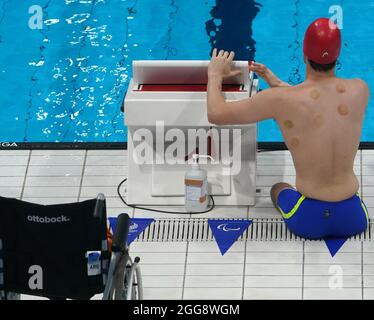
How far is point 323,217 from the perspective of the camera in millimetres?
5754

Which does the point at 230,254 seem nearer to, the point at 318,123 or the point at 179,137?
the point at 179,137

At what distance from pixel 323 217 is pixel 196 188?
0.69m

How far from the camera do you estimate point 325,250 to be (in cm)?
582

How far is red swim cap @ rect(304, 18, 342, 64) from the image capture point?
5492 mm

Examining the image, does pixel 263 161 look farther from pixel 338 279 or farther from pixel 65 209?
pixel 65 209

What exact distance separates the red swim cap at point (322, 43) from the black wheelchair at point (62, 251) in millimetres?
1260

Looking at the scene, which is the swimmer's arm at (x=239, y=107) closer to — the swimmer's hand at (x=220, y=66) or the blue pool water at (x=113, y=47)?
the swimmer's hand at (x=220, y=66)

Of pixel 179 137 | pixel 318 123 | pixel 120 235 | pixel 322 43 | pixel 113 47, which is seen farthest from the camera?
pixel 113 47

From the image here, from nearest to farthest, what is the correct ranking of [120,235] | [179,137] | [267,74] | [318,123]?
[120,235]
[318,123]
[267,74]
[179,137]

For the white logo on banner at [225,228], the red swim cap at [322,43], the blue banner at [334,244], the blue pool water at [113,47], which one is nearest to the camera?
the red swim cap at [322,43]

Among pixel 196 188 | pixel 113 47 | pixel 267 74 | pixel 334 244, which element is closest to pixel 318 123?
pixel 267 74

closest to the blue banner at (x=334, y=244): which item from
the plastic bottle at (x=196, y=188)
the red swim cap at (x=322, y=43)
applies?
the plastic bottle at (x=196, y=188)

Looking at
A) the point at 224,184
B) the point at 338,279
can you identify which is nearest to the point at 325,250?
the point at 338,279

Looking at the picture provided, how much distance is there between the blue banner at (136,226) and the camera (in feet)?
19.7
